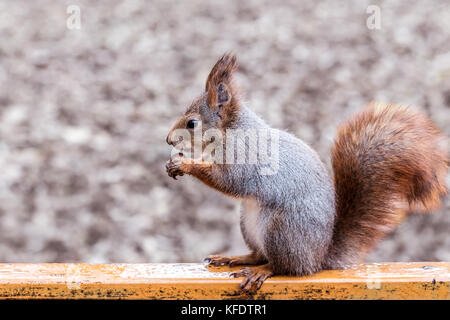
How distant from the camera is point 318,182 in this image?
103 centimetres

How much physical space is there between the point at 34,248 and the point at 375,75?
1.15 meters

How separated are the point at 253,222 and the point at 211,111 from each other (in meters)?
0.20

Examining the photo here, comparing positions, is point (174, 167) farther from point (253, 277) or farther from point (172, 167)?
point (253, 277)

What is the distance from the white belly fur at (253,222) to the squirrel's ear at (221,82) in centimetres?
17

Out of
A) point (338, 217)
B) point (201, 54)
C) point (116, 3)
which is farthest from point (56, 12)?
point (338, 217)

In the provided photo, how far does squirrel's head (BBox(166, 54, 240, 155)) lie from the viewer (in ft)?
3.44

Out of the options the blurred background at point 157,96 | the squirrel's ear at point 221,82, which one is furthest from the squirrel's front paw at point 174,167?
the blurred background at point 157,96

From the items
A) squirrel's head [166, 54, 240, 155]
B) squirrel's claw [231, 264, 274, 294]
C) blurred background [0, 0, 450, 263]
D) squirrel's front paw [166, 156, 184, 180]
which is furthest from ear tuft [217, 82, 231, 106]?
blurred background [0, 0, 450, 263]

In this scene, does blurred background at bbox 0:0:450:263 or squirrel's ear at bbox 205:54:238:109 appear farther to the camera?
blurred background at bbox 0:0:450:263

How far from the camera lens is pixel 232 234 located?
1.60 meters

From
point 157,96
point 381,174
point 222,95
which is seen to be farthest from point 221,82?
point 157,96

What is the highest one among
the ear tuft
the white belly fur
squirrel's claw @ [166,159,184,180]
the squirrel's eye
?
the ear tuft

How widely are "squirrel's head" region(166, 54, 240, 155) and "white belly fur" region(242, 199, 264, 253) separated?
0.13m

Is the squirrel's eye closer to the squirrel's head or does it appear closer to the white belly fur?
the squirrel's head
